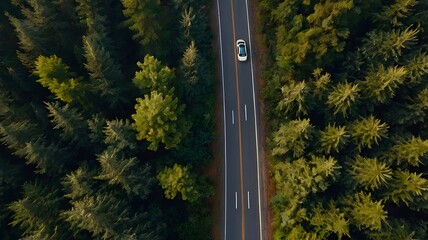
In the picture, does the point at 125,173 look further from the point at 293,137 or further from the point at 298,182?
the point at 298,182

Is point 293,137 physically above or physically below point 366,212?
above

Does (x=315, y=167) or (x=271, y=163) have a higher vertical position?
(x=271, y=163)

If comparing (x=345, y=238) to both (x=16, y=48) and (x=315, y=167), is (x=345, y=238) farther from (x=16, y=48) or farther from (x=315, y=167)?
(x=16, y=48)

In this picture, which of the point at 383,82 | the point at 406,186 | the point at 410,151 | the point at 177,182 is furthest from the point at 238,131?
the point at 406,186

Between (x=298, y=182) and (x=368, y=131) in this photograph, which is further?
(x=298, y=182)

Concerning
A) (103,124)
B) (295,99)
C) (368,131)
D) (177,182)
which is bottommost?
(177,182)

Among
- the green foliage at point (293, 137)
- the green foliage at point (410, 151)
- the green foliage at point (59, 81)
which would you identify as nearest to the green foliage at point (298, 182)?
the green foliage at point (293, 137)

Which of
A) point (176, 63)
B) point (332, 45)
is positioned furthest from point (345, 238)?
point (176, 63)
